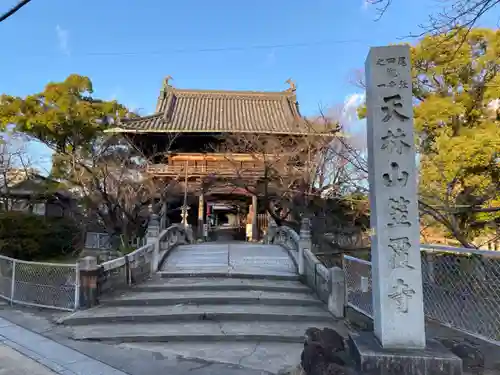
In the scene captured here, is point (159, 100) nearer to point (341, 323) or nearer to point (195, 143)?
point (195, 143)

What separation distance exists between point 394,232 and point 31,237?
1452 cm

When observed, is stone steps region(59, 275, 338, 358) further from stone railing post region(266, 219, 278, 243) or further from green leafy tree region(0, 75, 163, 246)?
green leafy tree region(0, 75, 163, 246)

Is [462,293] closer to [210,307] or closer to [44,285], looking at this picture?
[210,307]

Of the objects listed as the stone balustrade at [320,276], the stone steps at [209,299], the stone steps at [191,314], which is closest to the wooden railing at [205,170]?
the stone balustrade at [320,276]

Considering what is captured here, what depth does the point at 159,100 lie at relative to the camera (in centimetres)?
2356

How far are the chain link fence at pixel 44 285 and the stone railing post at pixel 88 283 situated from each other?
99 mm

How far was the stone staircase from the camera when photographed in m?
5.36

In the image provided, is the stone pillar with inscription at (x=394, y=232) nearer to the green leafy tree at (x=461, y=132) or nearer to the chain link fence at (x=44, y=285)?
the chain link fence at (x=44, y=285)

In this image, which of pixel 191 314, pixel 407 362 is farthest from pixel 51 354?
pixel 407 362

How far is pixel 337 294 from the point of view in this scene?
6.82 meters

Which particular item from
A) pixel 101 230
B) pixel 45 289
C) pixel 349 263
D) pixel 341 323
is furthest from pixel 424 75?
pixel 101 230

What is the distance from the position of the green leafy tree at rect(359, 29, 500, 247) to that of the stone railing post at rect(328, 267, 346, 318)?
3840mm

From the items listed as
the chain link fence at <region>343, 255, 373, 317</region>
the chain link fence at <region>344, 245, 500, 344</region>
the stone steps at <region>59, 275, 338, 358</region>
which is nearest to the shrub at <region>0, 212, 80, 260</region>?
the stone steps at <region>59, 275, 338, 358</region>

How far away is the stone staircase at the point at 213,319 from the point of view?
5.36 metres
